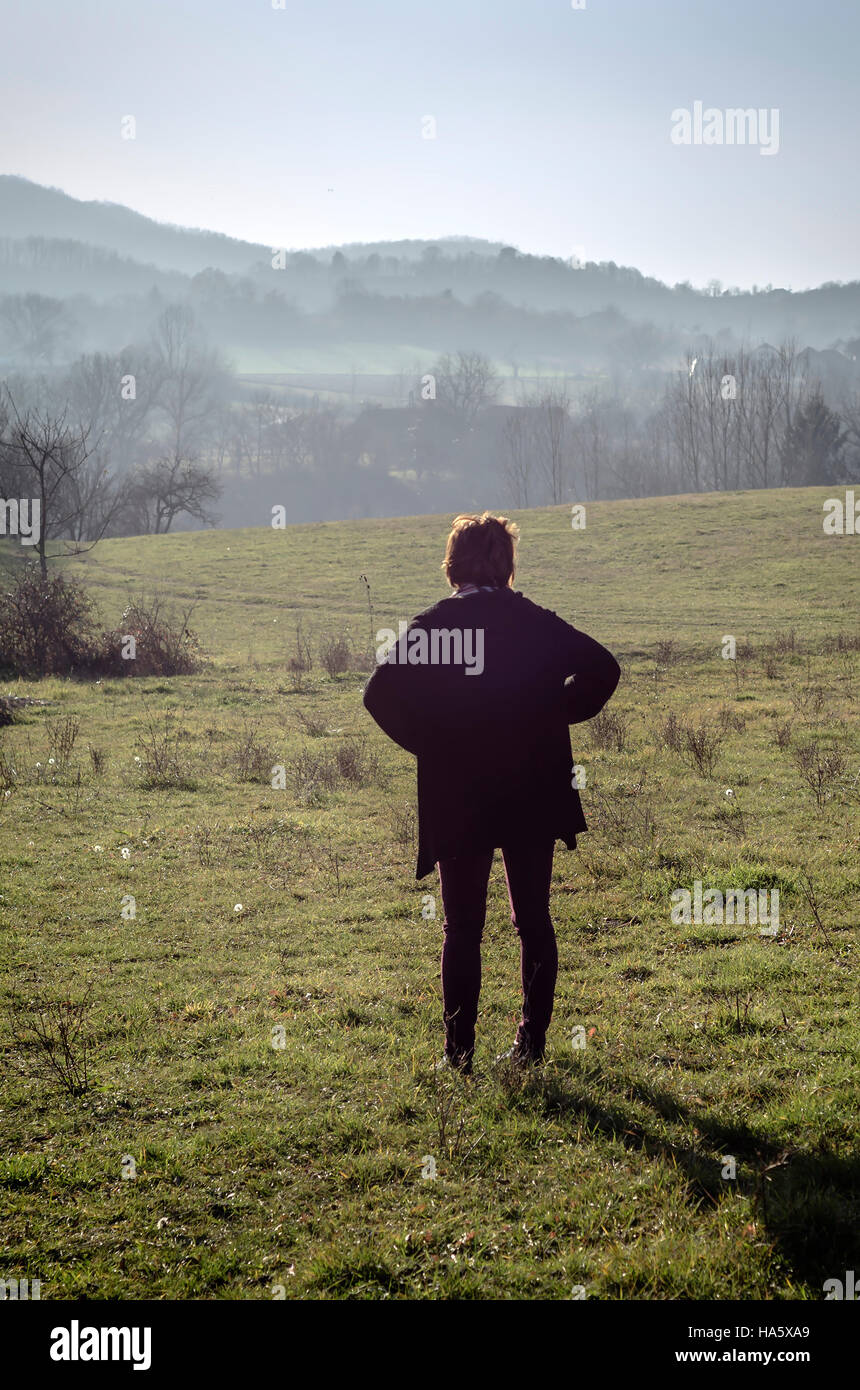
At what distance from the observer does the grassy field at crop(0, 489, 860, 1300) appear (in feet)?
11.3

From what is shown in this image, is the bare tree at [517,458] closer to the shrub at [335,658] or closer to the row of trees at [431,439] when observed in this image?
the row of trees at [431,439]

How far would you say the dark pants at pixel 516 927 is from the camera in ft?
14.3

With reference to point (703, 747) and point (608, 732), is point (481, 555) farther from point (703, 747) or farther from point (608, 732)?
point (608, 732)

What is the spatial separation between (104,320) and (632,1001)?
207603 millimetres

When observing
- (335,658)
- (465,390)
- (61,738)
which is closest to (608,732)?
(61,738)

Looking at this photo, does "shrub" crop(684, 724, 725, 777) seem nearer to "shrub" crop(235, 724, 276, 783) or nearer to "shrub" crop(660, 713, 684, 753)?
"shrub" crop(660, 713, 684, 753)

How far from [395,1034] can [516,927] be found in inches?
53.1

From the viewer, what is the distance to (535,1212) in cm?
363

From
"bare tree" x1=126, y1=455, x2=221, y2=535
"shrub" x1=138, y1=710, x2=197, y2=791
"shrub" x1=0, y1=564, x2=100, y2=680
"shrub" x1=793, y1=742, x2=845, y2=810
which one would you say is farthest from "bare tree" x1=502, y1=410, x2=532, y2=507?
"shrub" x1=793, y1=742, x2=845, y2=810

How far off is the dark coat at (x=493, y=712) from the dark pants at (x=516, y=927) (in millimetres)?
101

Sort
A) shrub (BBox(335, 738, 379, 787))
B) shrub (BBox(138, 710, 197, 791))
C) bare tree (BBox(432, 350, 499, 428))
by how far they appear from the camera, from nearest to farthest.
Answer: shrub (BBox(138, 710, 197, 791)), shrub (BBox(335, 738, 379, 787)), bare tree (BBox(432, 350, 499, 428))

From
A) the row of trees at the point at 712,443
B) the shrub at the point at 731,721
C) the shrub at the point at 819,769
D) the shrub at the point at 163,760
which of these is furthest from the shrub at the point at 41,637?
the row of trees at the point at 712,443
